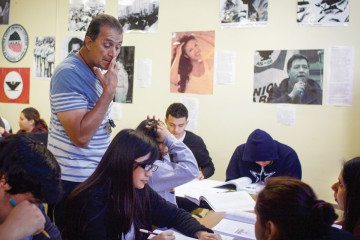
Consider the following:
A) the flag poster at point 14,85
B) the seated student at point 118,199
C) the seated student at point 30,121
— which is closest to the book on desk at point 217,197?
the seated student at point 118,199

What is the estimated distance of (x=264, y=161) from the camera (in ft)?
8.04

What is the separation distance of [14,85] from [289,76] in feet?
9.16

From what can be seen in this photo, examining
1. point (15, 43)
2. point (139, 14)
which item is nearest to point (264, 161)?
point (139, 14)

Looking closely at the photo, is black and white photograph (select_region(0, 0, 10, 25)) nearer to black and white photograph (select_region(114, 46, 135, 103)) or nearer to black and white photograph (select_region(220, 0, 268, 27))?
black and white photograph (select_region(114, 46, 135, 103))

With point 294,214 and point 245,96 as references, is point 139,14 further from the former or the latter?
point 294,214

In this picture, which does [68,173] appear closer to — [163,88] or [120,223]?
[120,223]

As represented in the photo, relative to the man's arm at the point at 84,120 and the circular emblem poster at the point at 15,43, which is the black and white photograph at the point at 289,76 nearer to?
the man's arm at the point at 84,120

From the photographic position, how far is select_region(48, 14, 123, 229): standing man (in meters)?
1.36

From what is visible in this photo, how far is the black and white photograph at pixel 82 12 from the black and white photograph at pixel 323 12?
1.83 metres

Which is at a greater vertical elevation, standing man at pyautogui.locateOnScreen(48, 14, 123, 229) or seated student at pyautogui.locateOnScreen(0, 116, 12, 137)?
standing man at pyautogui.locateOnScreen(48, 14, 123, 229)

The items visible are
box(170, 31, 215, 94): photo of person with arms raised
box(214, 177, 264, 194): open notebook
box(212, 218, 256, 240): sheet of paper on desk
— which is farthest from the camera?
box(170, 31, 215, 94): photo of person with arms raised

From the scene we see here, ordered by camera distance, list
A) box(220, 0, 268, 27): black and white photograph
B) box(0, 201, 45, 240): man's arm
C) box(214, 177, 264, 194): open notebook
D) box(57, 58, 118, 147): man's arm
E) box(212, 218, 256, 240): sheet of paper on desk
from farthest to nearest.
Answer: box(220, 0, 268, 27): black and white photograph, box(214, 177, 264, 194): open notebook, box(212, 218, 256, 240): sheet of paper on desk, box(57, 58, 118, 147): man's arm, box(0, 201, 45, 240): man's arm

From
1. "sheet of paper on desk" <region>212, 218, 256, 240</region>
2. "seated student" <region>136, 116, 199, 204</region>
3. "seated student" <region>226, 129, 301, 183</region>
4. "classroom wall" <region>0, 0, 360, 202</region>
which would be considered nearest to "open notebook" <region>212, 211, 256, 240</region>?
"sheet of paper on desk" <region>212, 218, 256, 240</region>

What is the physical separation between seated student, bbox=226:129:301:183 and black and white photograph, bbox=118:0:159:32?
58.2 inches
